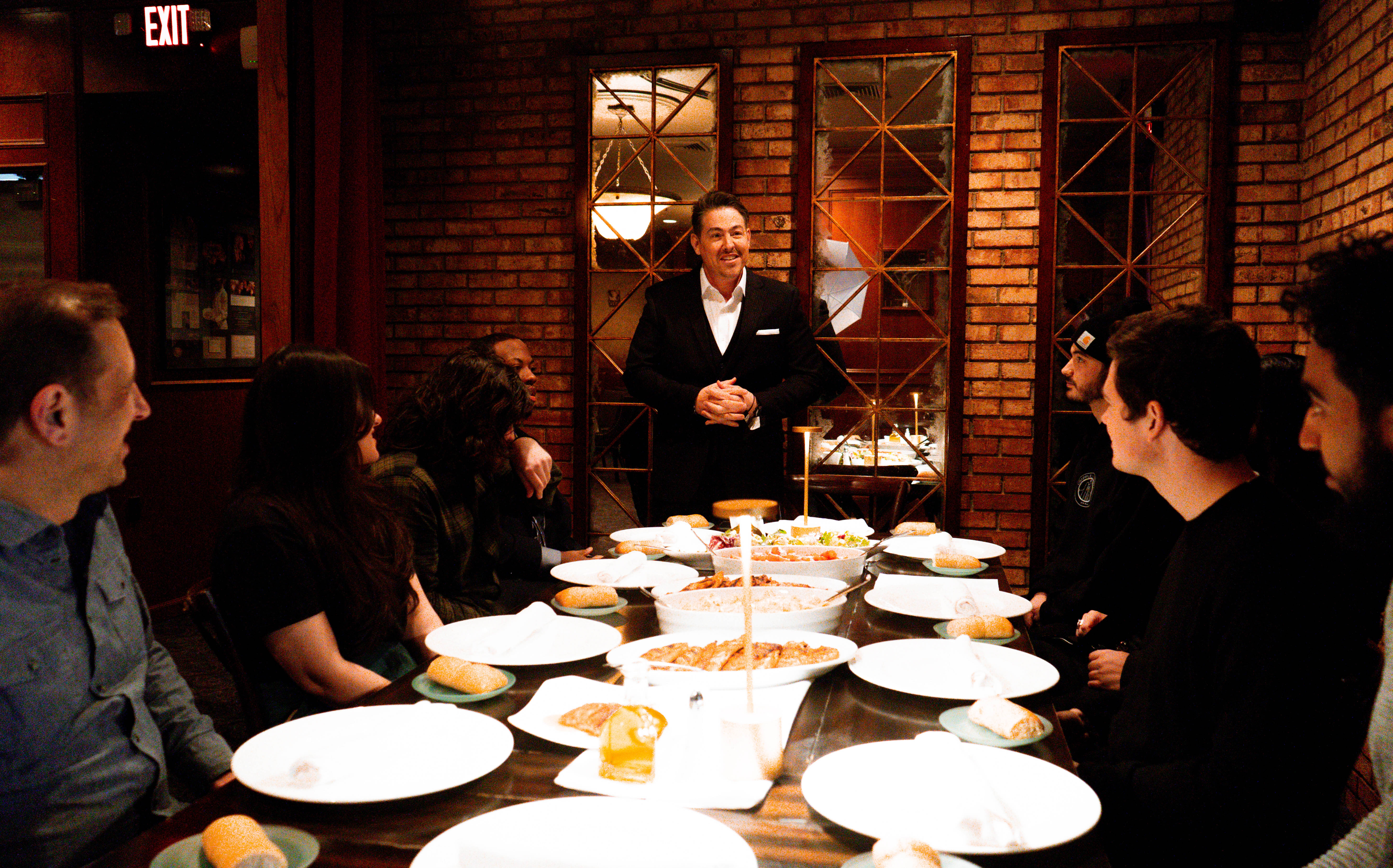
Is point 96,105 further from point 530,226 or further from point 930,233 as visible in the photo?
point 930,233

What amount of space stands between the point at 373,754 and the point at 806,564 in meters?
1.12

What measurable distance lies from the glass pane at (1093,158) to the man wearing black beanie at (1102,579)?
1844mm

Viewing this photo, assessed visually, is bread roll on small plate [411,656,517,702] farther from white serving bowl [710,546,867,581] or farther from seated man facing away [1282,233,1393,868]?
seated man facing away [1282,233,1393,868]

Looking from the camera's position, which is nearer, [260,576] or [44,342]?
[44,342]

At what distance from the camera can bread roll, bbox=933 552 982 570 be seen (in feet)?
7.80

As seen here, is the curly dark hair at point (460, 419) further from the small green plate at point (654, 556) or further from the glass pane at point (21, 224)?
the glass pane at point (21, 224)

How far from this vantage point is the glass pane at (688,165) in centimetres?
A: 474

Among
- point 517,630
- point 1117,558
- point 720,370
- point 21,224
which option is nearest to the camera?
point 517,630

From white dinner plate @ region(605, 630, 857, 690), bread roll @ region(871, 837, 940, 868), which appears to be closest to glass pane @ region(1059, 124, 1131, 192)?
white dinner plate @ region(605, 630, 857, 690)

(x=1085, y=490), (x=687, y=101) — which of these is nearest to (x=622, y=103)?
(x=687, y=101)

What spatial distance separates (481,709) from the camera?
135cm

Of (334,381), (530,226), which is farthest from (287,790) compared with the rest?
(530,226)

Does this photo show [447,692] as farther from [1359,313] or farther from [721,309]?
[721,309]

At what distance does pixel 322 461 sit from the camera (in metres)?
1.81
